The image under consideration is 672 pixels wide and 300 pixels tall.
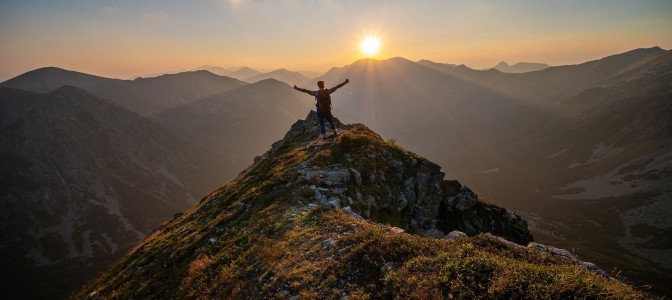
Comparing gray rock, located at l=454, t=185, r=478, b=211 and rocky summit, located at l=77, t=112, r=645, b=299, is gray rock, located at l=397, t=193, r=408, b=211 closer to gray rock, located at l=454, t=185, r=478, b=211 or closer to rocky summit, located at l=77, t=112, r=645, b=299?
rocky summit, located at l=77, t=112, r=645, b=299

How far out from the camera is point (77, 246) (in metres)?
164

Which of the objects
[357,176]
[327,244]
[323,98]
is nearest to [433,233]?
[357,176]

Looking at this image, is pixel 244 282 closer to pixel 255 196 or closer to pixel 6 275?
pixel 255 196

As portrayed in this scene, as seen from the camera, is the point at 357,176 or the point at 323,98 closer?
the point at 357,176

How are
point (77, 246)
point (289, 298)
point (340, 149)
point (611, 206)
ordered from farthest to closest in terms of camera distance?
point (611, 206)
point (77, 246)
point (340, 149)
point (289, 298)

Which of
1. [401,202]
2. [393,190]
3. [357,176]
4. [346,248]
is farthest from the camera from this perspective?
[393,190]

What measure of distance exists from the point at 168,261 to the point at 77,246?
19479 centimetres

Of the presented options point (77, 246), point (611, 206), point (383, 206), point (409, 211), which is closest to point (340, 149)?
point (383, 206)

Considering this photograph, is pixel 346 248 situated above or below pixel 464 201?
above

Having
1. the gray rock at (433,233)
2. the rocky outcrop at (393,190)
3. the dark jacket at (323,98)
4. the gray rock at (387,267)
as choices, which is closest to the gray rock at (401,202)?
the rocky outcrop at (393,190)

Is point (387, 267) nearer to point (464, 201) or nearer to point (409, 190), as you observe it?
point (409, 190)

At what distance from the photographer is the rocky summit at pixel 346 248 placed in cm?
781

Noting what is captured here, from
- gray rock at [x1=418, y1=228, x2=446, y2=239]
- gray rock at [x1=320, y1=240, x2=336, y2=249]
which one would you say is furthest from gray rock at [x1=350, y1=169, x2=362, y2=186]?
gray rock at [x1=320, y1=240, x2=336, y2=249]

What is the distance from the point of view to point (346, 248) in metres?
10.8
